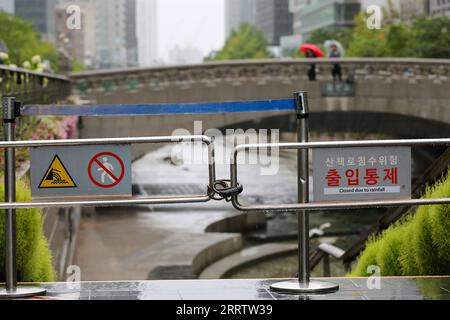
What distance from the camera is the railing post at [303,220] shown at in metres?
6.08

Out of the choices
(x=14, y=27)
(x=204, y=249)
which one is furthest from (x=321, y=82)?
(x=14, y=27)

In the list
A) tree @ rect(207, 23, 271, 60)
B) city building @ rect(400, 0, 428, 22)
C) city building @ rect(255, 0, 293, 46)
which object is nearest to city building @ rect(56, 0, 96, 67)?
city building @ rect(255, 0, 293, 46)

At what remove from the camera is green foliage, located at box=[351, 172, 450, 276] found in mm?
6613

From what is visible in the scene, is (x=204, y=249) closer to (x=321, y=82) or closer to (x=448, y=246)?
(x=448, y=246)

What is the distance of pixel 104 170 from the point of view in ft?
20.1

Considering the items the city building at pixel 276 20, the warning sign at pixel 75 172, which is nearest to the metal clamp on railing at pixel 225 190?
the warning sign at pixel 75 172

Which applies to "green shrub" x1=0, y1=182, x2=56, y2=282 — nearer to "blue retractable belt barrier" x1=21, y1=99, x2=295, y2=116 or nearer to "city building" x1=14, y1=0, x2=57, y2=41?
"blue retractable belt barrier" x1=21, y1=99, x2=295, y2=116

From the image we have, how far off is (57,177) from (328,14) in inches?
4190

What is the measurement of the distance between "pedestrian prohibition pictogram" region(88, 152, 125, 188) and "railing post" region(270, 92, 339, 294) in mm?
1148

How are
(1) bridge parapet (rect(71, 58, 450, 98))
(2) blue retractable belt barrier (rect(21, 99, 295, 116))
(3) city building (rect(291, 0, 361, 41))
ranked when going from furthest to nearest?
1. (3) city building (rect(291, 0, 361, 41))
2. (1) bridge parapet (rect(71, 58, 450, 98))
3. (2) blue retractable belt barrier (rect(21, 99, 295, 116))

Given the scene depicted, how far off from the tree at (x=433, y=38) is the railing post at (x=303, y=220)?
54.0 meters

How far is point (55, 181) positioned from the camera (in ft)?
20.2

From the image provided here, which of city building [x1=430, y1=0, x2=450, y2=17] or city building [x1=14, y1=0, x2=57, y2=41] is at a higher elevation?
city building [x1=14, y1=0, x2=57, y2=41]

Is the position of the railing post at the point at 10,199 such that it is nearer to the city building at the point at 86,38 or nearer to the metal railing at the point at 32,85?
the metal railing at the point at 32,85
